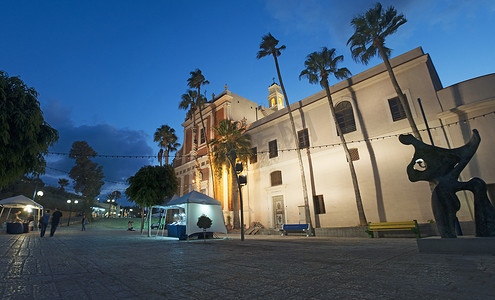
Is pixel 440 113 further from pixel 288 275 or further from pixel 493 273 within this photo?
pixel 288 275

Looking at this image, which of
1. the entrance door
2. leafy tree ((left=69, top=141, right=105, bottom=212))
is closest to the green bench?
the entrance door

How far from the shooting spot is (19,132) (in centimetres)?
573

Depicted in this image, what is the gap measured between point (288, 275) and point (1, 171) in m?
7.31

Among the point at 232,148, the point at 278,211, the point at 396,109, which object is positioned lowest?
the point at 278,211

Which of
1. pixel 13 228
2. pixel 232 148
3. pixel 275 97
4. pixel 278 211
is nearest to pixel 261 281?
pixel 278 211

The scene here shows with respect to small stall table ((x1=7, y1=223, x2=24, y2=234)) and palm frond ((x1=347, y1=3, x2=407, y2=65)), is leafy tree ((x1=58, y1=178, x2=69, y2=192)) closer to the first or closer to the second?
small stall table ((x1=7, y1=223, x2=24, y2=234))

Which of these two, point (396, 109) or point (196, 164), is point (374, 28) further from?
point (196, 164)

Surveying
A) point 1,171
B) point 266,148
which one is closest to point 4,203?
point 1,171

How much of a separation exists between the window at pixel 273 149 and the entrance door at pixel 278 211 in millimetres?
3659

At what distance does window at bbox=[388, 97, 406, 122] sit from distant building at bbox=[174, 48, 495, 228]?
54 mm

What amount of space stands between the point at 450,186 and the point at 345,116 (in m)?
11.7

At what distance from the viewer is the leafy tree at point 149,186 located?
57.7 ft

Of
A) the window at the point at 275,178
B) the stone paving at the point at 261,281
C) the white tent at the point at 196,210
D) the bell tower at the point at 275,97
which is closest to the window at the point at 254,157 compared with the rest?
the window at the point at 275,178

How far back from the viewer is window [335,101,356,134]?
16.1m
